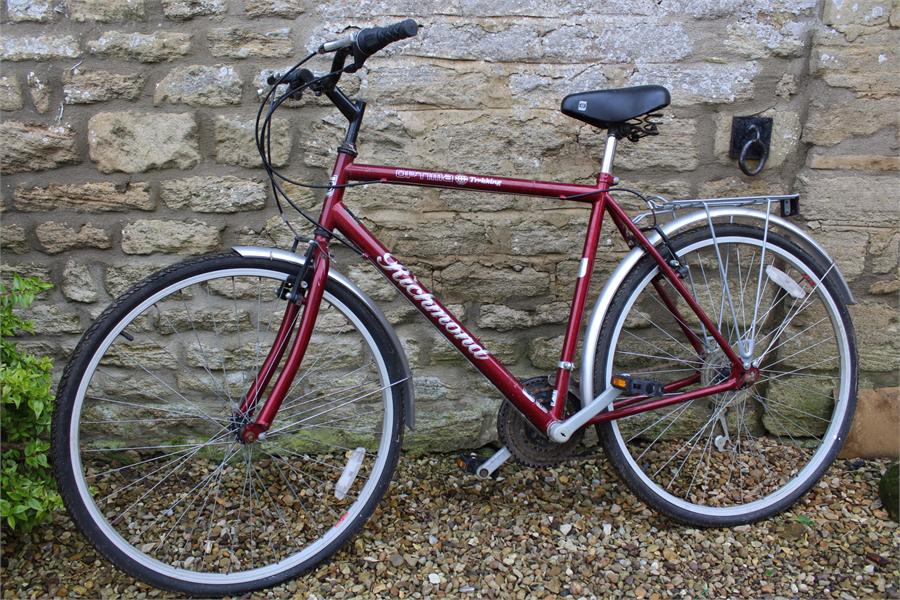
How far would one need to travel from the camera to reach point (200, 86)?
2.42 metres

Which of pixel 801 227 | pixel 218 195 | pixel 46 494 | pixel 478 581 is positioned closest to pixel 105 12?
pixel 218 195

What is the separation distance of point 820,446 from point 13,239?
114 inches

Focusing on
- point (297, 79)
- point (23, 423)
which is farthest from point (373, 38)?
point (23, 423)

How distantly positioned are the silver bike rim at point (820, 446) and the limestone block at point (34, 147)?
6.29 feet

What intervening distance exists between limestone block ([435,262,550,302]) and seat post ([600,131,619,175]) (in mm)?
542

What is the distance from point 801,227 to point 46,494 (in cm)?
264

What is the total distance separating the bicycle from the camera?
6.66 ft

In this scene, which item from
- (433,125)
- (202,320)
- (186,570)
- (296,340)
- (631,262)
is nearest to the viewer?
(296,340)

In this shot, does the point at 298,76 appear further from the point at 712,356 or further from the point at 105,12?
the point at 712,356

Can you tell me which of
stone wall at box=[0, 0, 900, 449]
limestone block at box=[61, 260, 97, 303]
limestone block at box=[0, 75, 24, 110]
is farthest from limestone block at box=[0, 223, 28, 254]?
limestone block at box=[0, 75, 24, 110]

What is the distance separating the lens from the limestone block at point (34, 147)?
2.42m

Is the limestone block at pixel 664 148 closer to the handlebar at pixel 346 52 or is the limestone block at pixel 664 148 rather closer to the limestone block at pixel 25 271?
the handlebar at pixel 346 52

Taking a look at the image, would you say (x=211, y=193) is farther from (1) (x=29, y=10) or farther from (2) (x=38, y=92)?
(1) (x=29, y=10)

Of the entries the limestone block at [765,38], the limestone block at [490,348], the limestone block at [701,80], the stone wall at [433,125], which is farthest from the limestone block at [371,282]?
the limestone block at [765,38]
